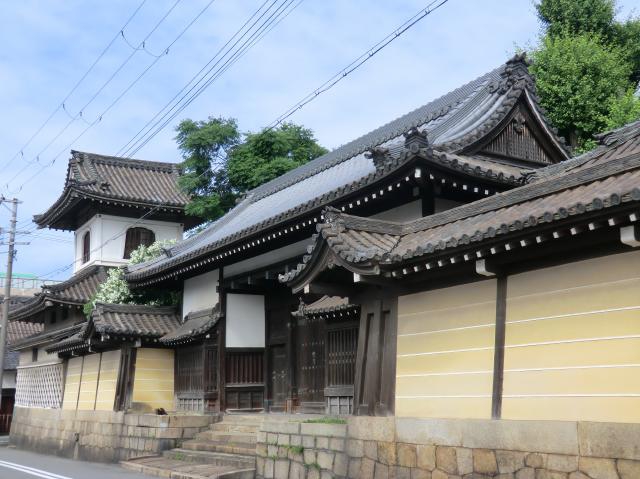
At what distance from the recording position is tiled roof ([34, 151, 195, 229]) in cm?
3262

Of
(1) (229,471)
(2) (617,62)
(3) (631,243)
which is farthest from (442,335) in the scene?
(2) (617,62)

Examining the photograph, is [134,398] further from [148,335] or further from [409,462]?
[409,462]

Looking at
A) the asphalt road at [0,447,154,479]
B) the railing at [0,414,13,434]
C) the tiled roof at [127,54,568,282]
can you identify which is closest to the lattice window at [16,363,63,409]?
the asphalt road at [0,447,154,479]

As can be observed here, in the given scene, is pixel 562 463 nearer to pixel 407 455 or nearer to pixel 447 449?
pixel 447 449

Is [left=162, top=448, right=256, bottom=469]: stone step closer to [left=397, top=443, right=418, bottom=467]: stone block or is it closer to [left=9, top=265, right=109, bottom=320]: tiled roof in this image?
[left=397, top=443, right=418, bottom=467]: stone block

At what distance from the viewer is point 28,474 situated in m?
A: 18.0

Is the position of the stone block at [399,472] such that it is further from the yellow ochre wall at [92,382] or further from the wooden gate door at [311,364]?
the yellow ochre wall at [92,382]

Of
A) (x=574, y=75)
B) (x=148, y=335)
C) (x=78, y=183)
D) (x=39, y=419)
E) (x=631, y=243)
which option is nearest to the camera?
(x=631, y=243)

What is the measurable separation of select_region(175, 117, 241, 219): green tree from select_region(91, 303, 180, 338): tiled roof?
32.4ft

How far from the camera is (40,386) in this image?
1257 inches

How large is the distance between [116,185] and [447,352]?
26.5 meters

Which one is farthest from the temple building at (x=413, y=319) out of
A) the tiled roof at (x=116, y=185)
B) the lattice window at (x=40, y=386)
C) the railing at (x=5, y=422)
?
the railing at (x=5, y=422)

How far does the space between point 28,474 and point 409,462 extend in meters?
11.3

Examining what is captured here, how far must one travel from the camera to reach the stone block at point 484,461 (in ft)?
31.0
